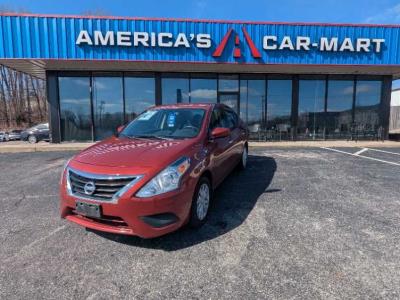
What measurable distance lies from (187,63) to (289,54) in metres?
4.07

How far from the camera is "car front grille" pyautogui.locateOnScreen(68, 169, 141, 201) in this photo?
291 centimetres

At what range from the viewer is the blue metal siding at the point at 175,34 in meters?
10.1

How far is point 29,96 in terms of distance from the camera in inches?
1433

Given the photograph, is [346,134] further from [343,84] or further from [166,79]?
[166,79]

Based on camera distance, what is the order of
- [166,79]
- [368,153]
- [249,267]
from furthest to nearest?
[166,79] → [368,153] → [249,267]

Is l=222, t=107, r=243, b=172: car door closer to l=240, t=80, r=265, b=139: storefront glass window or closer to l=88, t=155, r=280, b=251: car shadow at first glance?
l=88, t=155, r=280, b=251: car shadow

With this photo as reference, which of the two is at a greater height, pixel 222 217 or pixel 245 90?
pixel 245 90

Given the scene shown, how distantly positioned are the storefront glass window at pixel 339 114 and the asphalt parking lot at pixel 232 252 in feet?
30.8

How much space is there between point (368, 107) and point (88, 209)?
14.8 metres

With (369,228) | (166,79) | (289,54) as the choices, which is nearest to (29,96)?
(166,79)

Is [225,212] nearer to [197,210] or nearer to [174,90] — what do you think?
[197,210]

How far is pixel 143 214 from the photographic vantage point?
2.88 metres

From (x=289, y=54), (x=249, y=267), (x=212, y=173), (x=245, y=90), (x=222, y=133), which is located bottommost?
(x=249, y=267)

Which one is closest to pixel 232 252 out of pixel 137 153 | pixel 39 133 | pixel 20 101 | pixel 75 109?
pixel 137 153
